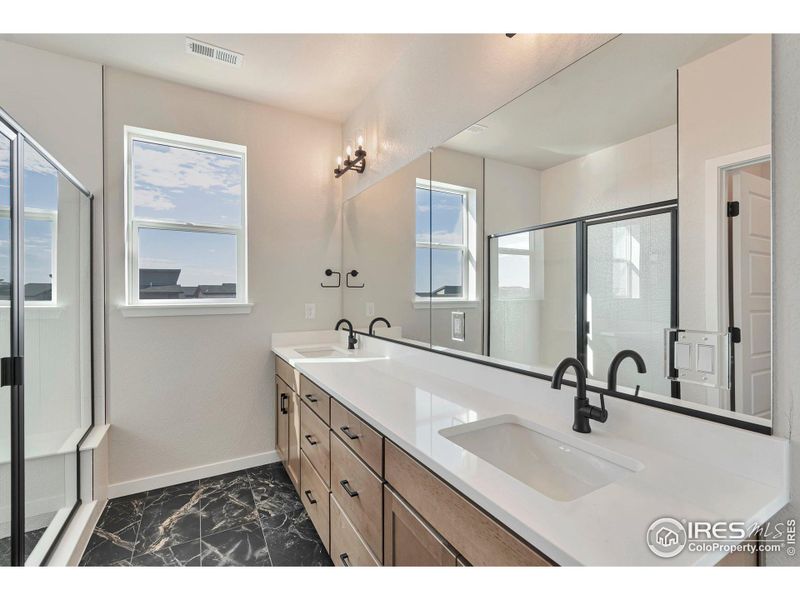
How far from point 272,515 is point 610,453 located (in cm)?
187

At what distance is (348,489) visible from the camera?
1.42 metres

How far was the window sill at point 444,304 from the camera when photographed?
5.83 ft

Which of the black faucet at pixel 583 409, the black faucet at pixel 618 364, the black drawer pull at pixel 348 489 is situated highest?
the black faucet at pixel 618 364

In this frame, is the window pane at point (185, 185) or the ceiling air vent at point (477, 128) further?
the window pane at point (185, 185)

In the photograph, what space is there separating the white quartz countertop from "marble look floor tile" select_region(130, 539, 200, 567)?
1.12m

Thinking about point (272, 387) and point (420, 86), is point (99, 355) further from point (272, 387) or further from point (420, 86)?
point (420, 86)

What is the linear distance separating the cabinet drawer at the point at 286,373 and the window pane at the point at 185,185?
3.45ft

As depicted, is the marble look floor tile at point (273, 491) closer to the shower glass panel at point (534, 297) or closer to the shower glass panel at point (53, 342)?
the shower glass panel at point (53, 342)

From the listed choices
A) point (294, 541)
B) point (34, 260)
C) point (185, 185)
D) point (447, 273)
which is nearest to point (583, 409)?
point (447, 273)

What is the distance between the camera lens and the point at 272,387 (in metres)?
2.82

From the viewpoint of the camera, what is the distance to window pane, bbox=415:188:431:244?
2086 millimetres

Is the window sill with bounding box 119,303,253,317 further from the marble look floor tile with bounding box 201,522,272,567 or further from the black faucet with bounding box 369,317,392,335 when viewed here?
the marble look floor tile with bounding box 201,522,272,567

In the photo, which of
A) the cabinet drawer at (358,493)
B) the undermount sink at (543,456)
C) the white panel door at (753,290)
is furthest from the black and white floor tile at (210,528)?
the white panel door at (753,290)

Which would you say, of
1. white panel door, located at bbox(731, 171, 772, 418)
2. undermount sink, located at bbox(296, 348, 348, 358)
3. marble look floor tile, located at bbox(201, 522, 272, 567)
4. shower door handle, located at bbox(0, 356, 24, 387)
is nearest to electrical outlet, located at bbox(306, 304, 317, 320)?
undermount sink, located at bbox(296, 348, 348, 358)
